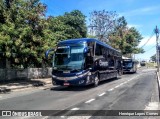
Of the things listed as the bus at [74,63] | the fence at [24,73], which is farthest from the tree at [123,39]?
the bus at [74,63]

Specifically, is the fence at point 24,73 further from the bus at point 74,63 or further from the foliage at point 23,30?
the bus at point 74,63

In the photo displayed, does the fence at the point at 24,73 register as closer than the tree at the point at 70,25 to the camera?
Yes

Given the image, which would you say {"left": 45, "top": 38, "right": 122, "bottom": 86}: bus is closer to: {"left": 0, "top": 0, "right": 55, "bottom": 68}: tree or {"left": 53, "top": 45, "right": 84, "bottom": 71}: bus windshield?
{"left": 53, "top": 45, "right": 84, "bottom": 71}: bus windshield

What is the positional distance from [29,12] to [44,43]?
9.13 ft

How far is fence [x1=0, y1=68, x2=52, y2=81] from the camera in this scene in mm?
27531

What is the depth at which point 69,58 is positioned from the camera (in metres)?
20.1

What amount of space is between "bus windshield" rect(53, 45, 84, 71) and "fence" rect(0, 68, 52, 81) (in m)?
8.40

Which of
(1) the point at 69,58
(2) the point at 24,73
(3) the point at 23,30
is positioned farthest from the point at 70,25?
(1) the point at 69,58

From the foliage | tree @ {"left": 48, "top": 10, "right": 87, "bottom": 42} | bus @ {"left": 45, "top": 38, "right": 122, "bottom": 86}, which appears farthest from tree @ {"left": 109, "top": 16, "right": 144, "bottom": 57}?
bus @ {"left": 45, "top": 38, "right": 122, "bottom": 86}

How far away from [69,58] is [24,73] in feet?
40.4

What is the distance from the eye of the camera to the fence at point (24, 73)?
90.3ft

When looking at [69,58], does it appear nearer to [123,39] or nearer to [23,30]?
[23,30]

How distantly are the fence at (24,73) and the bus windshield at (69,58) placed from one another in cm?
840

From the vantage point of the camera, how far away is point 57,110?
1152 centimetres
